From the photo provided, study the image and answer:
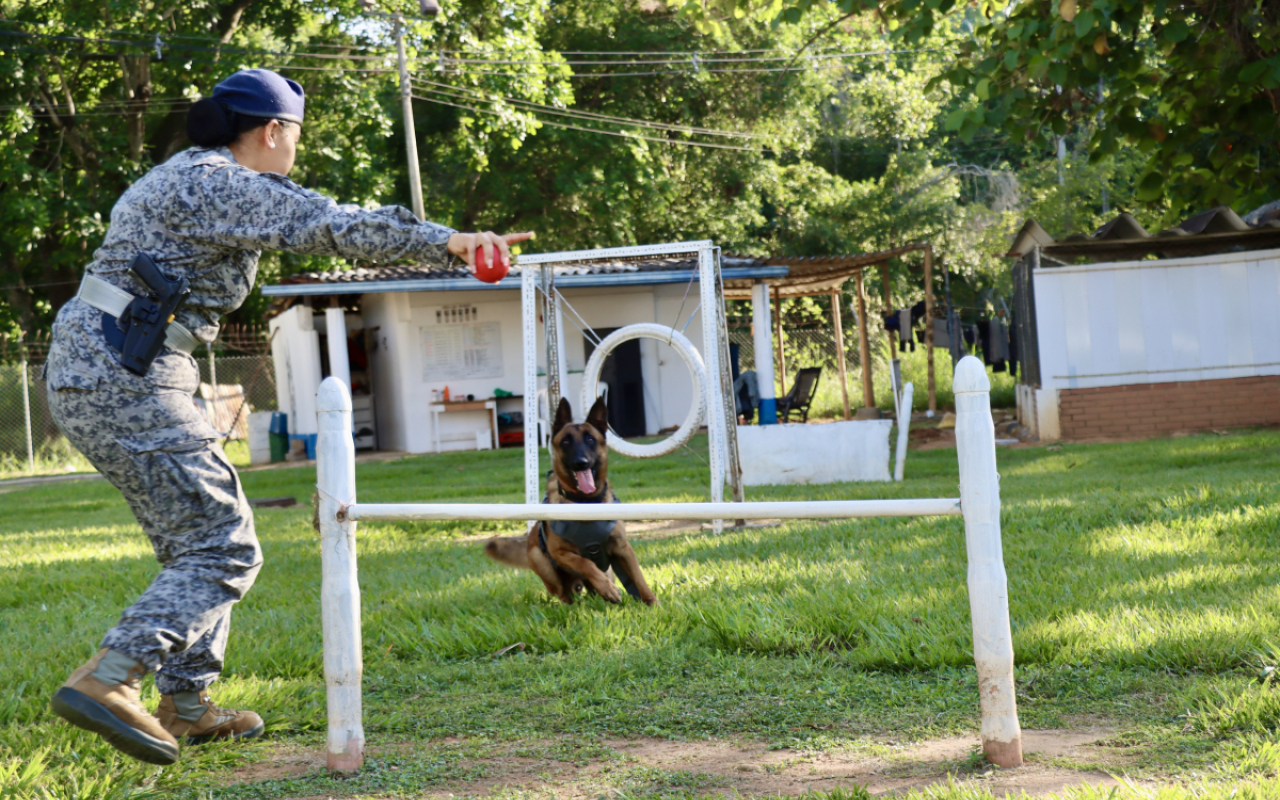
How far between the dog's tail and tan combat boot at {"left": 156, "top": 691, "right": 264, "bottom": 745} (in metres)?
1.92

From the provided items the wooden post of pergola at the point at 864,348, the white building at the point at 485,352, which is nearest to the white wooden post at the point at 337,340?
the white building at the point at 485,352

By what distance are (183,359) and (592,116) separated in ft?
70.2

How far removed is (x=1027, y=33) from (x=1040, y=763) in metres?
5.94

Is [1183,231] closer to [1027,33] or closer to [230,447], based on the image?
[1027,33]

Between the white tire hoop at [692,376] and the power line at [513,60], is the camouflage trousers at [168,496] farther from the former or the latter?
the power line at [513,60]

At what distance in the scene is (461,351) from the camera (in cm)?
1923

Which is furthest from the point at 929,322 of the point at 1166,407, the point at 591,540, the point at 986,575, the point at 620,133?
the point at 986,575

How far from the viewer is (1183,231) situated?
13.4 meters

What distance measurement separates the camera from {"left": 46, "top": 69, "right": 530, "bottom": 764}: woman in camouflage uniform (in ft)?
8.34

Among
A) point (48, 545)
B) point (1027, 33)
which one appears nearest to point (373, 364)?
point (48, 545)

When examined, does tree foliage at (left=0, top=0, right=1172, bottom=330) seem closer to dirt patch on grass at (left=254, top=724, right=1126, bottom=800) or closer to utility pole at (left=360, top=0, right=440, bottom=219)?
utility pole at (left=360, top=0, right=440, bottom=219)

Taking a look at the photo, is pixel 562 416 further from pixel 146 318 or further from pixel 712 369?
pixel 146 318

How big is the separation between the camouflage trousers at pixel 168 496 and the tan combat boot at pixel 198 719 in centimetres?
32

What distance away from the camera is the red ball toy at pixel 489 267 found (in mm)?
2465
